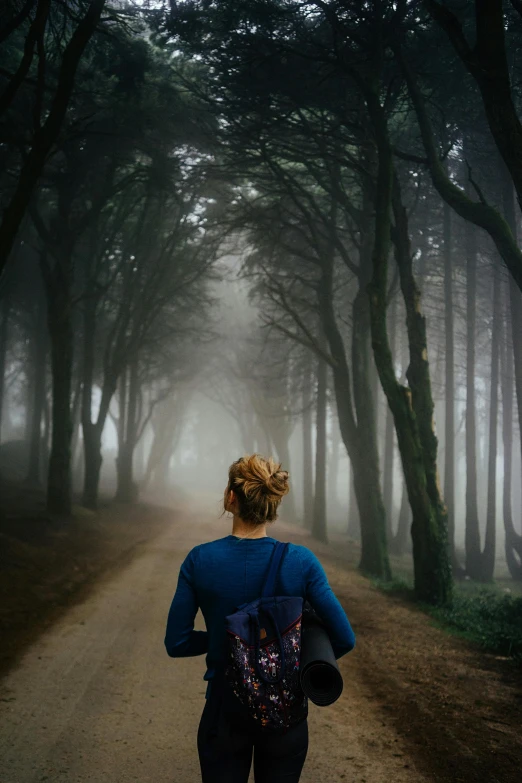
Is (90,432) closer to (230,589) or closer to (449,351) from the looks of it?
(449,351)

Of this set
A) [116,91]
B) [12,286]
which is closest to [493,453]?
[116,91]

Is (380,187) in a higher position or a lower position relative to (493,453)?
higher

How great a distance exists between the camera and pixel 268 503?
2.57 m

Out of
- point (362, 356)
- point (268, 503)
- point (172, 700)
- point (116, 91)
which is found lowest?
point (172, 700)

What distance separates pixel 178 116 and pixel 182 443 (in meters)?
71.5

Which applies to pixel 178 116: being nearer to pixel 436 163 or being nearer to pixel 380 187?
pixel 380 187

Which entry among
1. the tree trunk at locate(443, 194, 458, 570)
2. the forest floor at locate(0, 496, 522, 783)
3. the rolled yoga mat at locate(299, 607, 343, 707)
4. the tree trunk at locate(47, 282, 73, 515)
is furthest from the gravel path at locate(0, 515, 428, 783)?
the tree trunk at locate(443, 194, 458, 570)

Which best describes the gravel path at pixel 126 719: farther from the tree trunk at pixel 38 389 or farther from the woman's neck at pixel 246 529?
the tree trunk at pixel 38 389

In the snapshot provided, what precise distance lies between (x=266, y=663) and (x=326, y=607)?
1.19 feet

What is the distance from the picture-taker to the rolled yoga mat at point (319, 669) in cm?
220

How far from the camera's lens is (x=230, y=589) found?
8.15ft

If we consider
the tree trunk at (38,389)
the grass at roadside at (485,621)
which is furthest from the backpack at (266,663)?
the tree trunk at (38,389)

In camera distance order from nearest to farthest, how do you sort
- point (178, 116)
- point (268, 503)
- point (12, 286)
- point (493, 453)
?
point (268, 503) < point (178, 116) < point (493, 453) < point (12, 286)

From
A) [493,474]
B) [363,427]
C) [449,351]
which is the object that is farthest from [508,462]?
[363,427]
